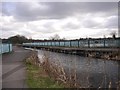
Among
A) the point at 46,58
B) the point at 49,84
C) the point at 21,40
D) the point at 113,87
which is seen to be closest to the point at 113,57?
the point at 46,58

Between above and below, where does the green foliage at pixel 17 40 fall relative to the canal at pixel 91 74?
above

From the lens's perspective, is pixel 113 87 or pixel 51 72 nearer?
pixel 113 87

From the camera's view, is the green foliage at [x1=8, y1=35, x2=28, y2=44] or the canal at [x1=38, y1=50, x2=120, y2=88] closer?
the canal at [x1=38, y1=50, x2=120, y2=88]

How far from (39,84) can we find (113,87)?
12.6 ft

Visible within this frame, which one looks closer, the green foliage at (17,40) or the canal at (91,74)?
the canal at (91,74)

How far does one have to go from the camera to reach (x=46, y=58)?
1712 centimetres

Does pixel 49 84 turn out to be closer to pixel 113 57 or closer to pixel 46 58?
pixel 46 58

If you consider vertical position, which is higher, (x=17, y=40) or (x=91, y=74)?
(x=17, y=40)

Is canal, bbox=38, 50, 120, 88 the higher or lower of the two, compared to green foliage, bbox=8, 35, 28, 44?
lower

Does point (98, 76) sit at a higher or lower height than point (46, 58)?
lower

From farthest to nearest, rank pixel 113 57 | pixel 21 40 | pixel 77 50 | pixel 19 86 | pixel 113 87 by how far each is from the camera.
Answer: pixel 21 40
pixel 77 50
pixel 113 57
pixel 113 87
pixel 19 86

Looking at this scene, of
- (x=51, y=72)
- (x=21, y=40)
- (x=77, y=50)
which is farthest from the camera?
(x=21, y=40)

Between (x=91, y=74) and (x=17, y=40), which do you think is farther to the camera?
(x=17, y=40)

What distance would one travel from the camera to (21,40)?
142 metres
